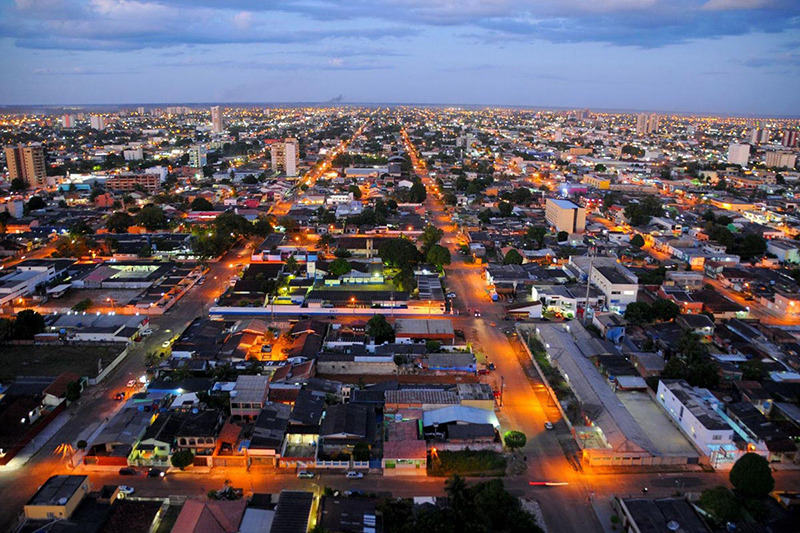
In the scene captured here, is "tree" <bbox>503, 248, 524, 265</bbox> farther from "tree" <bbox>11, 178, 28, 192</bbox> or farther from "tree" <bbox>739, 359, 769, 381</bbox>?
"tree" <bbox>11, 178, 28, 192</bbox>

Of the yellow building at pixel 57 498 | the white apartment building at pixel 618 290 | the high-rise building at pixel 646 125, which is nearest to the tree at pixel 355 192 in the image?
the white apartment building at pixel 618 290

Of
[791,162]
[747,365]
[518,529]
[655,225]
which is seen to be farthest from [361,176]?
[791,162]

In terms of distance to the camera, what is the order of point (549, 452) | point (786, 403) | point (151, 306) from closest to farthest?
1. point (549, 452)
2. point (786, 403)
3. point (151, 306)

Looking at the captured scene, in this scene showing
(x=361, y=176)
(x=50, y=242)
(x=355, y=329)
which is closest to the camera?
(x=355, y=329)

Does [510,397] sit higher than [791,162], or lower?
lower

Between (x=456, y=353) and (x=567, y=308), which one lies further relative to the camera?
(x=567, y=308)

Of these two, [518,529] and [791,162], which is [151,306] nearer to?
[518,529]

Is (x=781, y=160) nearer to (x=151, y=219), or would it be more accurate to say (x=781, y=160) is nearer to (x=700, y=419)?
(x=700, y=419)
